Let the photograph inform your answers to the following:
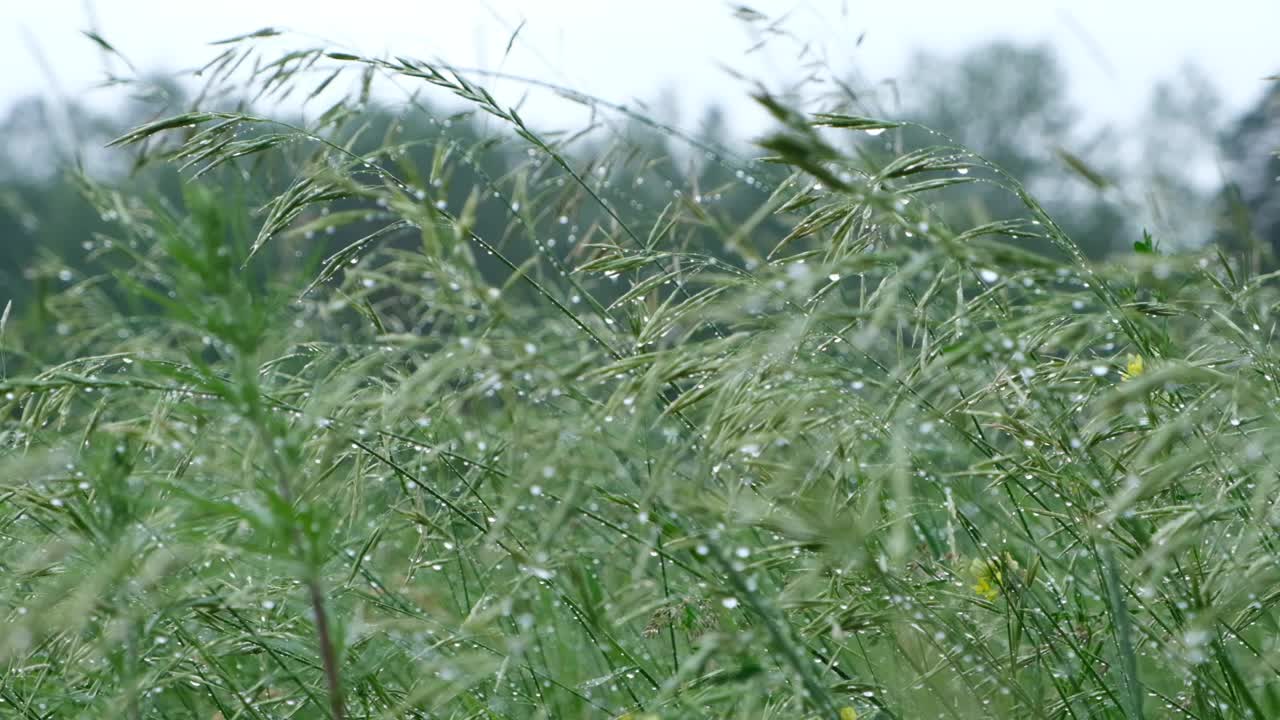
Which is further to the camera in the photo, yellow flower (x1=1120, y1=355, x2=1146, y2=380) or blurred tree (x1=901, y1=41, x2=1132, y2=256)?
blurred tree (x1=901, y1=41, x2=1132, y2=256)

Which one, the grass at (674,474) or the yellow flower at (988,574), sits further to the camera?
the yellow flower at (988,574)

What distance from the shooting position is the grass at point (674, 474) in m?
1.12

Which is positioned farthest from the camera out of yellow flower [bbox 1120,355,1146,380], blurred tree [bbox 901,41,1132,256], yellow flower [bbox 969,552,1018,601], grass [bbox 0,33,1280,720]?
blurred tree [bbox 901,41,1132,256]

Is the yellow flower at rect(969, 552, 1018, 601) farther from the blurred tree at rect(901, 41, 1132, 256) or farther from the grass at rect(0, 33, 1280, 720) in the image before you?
the blurred tree at rect(901, 41, 1132, 256)

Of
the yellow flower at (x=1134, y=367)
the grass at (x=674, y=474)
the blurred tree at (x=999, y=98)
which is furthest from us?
the blurred tree at (x=999, y=98)

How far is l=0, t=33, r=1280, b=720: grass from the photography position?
1122 mm

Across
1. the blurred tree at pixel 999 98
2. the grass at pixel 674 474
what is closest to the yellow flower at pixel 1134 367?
the grass at pixel 674 474

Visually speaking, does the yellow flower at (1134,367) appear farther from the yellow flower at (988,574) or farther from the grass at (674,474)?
the yellow flower at (988,574)

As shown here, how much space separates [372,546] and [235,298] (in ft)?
2.22

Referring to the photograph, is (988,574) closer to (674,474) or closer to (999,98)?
(674,474)

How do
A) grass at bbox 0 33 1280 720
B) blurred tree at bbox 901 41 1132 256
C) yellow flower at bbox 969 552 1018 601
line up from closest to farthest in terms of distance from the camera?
1. grass at bbox 0 33 1280 720
2. yellow flower at bbox 969 552 1018 601
3. blurred tree at bbox 901 41 1132 256

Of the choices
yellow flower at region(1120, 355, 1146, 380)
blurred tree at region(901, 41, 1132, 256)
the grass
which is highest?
blurred tree at region(901, 41, 1132, 256)

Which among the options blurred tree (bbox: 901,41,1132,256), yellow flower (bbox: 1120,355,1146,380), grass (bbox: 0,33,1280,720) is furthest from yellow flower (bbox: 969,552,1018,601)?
blurred tree (bbox: 901,41,1132,256)

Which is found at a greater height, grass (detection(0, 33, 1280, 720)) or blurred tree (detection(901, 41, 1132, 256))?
blurred tree (detection(901, 41, 1132, 256))
